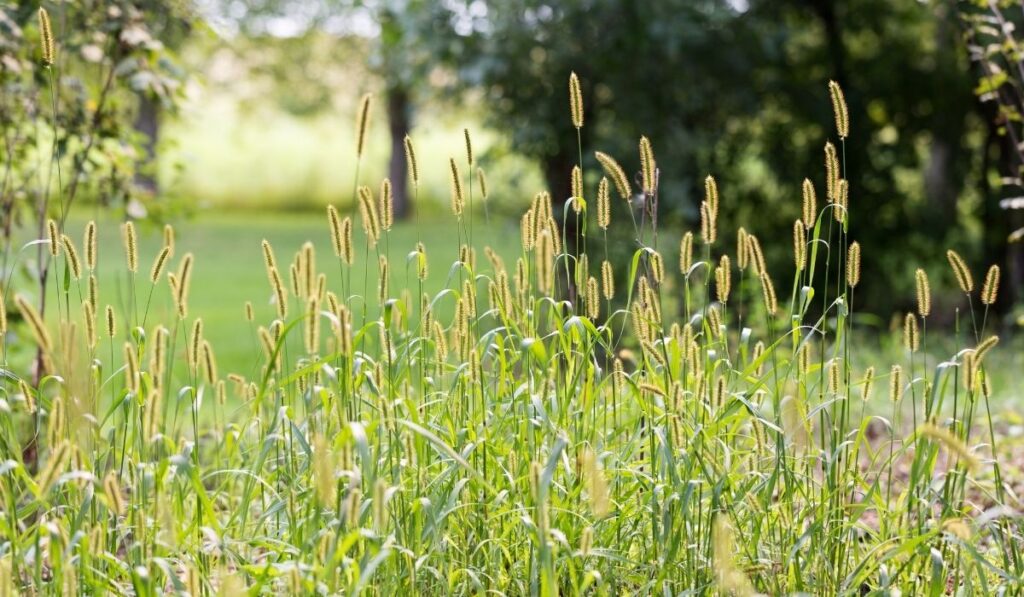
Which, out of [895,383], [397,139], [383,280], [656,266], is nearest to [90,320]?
[383,280]

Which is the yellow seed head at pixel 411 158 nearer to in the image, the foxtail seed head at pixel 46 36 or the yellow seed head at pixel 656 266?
the yellow seed head at pixel 656 266

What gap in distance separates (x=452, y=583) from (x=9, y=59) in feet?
8.99

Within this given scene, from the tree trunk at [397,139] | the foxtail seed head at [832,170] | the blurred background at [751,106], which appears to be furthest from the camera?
the tree trunk at [397,139]

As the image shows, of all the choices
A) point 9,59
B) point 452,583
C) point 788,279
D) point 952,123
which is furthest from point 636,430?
point 952,123

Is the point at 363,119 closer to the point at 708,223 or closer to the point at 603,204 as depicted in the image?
the point at 603,204

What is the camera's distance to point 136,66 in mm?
→ 4562

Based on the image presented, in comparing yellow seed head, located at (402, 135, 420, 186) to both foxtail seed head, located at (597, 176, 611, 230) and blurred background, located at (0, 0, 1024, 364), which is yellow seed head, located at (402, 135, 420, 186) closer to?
foxtail seed head, located at (597, 176, 611, 230)

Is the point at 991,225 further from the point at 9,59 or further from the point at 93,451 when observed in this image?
the point at 93,451

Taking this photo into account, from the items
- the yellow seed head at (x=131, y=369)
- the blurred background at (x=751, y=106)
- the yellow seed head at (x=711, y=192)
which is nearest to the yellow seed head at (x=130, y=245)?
the yellow seed head at (x=131, y=369)

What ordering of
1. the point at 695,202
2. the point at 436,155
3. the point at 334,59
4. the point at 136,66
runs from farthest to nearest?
the point at 436,155 → the point at 334,59 → the point at 695,202 → the point at 136,66

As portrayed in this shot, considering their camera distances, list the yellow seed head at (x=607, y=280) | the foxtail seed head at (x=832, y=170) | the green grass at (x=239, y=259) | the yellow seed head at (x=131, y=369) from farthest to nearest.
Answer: the green grass at (x=239, y=259) → the yellow seed head at (x=607, y=280) → the foxtail seed head at (x=832, y=170) → the yellow seed head at (x=131, y=369)

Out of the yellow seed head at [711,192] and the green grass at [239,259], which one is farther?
the green grass at [239,259]

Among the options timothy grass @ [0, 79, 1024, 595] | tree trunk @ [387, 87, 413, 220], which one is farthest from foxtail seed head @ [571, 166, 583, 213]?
tree trunk @ [387, 87, 413, 220]

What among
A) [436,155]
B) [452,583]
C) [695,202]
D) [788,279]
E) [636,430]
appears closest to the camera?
[452,583]
